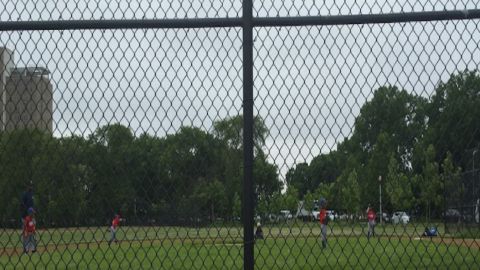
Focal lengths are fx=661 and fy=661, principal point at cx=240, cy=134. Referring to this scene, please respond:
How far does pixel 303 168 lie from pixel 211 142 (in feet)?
2.10

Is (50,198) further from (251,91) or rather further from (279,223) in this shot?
(251,91)

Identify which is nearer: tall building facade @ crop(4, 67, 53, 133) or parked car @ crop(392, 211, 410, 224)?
tall building facade @ crop(4, 67, 53, 133)

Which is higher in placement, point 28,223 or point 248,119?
point 248,119

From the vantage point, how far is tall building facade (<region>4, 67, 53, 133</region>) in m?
4.17

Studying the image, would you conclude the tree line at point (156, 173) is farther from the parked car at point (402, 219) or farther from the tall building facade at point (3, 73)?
the parked car at point (402, 219)

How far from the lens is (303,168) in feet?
13.5

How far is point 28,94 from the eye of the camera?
4.52 metres

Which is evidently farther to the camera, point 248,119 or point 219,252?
point 219,252

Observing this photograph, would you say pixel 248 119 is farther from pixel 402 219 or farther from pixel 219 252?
pixel 402 219

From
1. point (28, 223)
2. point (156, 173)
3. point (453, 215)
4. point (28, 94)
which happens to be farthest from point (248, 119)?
point (453, 215)

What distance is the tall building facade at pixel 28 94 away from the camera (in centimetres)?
417

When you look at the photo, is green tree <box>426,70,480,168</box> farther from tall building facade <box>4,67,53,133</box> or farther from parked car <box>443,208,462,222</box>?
parked car <box>443,208,462,222</box>

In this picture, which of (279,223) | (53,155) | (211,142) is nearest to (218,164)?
(211,142)

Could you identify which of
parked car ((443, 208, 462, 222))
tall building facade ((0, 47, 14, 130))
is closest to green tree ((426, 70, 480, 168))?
tall building facade ((0, 47, 14, 130))
